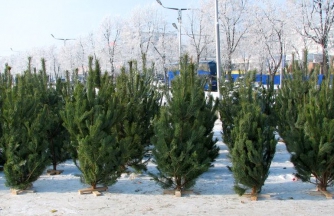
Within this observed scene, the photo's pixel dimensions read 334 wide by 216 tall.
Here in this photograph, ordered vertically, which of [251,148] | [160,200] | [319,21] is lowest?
[160,200]

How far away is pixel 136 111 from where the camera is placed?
7559 millimetres

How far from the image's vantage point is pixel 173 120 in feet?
20.3

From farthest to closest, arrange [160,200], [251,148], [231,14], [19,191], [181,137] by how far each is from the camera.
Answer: [231,14], [19,191], [181,137], [160,200], [251,148]

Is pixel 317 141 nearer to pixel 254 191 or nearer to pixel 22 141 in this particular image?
pixel 254 191

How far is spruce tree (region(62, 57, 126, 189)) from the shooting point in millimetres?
6152

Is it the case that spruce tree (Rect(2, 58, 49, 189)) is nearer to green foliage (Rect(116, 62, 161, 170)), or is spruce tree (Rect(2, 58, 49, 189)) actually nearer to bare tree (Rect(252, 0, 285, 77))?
green foliage (Rect(116, 62, 161, 170))

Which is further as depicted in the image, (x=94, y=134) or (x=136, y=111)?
(x=136, y=111)

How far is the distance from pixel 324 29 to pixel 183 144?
1389cm

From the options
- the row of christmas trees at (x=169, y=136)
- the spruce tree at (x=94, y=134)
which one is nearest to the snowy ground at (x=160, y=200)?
the row of christmas trees at (x=169, y=136)

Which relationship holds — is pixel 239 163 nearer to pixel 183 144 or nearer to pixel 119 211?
pixel 183 144

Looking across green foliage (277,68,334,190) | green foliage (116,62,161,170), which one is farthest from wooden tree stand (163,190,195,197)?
green foliage (277,68,334,190)

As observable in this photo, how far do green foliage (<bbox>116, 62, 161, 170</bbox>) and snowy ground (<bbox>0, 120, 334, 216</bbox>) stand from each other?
1.78 feet

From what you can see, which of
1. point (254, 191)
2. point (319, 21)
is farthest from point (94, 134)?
point (319, 21)

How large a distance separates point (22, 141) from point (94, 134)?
1333 mm
